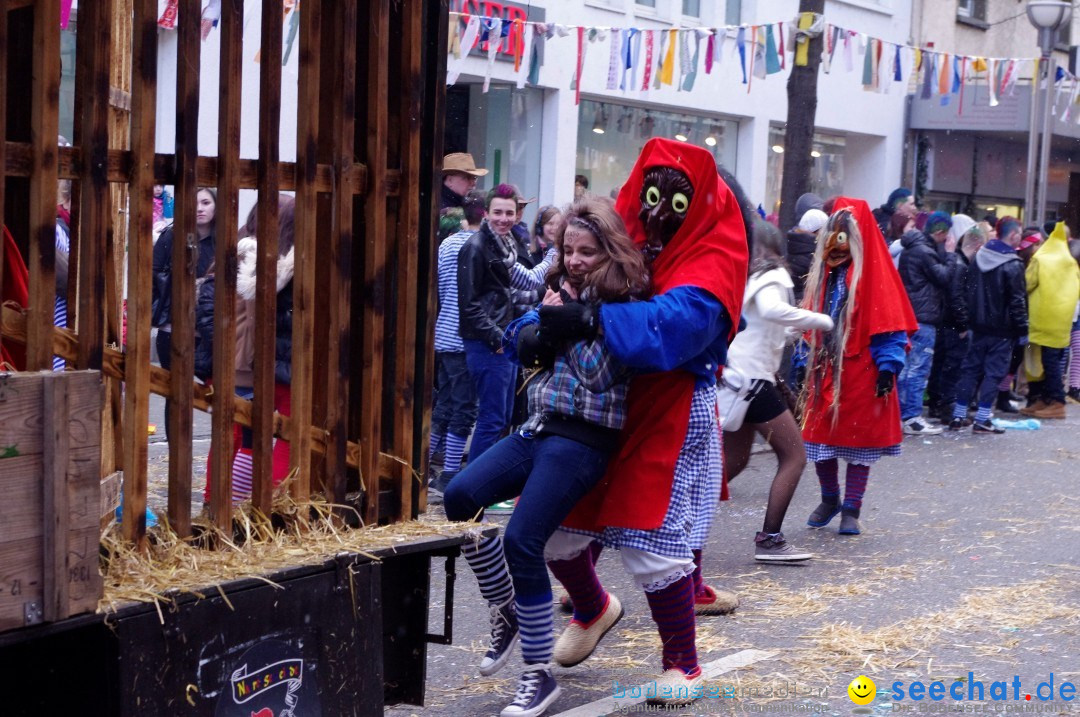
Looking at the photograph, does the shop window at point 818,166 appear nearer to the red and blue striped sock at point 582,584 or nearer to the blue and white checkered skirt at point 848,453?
the blue and white checkered skirt at point 848,453

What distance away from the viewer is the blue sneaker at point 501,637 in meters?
4.56

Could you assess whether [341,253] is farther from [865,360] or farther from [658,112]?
[658,112]

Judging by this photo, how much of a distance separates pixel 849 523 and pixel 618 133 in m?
11.1

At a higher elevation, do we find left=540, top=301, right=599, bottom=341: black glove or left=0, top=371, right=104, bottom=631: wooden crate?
left=540, top=301, right=599, bottom=341: black glove

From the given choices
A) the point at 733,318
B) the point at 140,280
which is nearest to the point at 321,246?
the point at 140,280

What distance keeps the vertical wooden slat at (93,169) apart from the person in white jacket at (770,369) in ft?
13.3

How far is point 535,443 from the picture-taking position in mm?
4375

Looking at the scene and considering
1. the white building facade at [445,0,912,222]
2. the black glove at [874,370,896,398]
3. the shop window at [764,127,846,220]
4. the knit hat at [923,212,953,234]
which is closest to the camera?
the black glove at [874,370,896,398]

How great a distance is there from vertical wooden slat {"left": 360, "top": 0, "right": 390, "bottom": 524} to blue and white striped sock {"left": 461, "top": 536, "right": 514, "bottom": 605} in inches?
25.8

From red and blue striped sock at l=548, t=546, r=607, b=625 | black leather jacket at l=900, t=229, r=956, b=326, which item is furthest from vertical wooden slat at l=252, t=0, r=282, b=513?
black leather jacket at l=900, t=229, r=956, b=326

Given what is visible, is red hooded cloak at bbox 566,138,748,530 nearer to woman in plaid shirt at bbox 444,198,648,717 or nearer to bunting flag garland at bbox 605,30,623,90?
woman in plaid shirt at bbox 444,198,648,717

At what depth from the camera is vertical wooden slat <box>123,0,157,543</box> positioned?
3.05 m

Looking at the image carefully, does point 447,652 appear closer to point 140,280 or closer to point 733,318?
point 733,318

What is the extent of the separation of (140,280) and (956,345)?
402 inches
